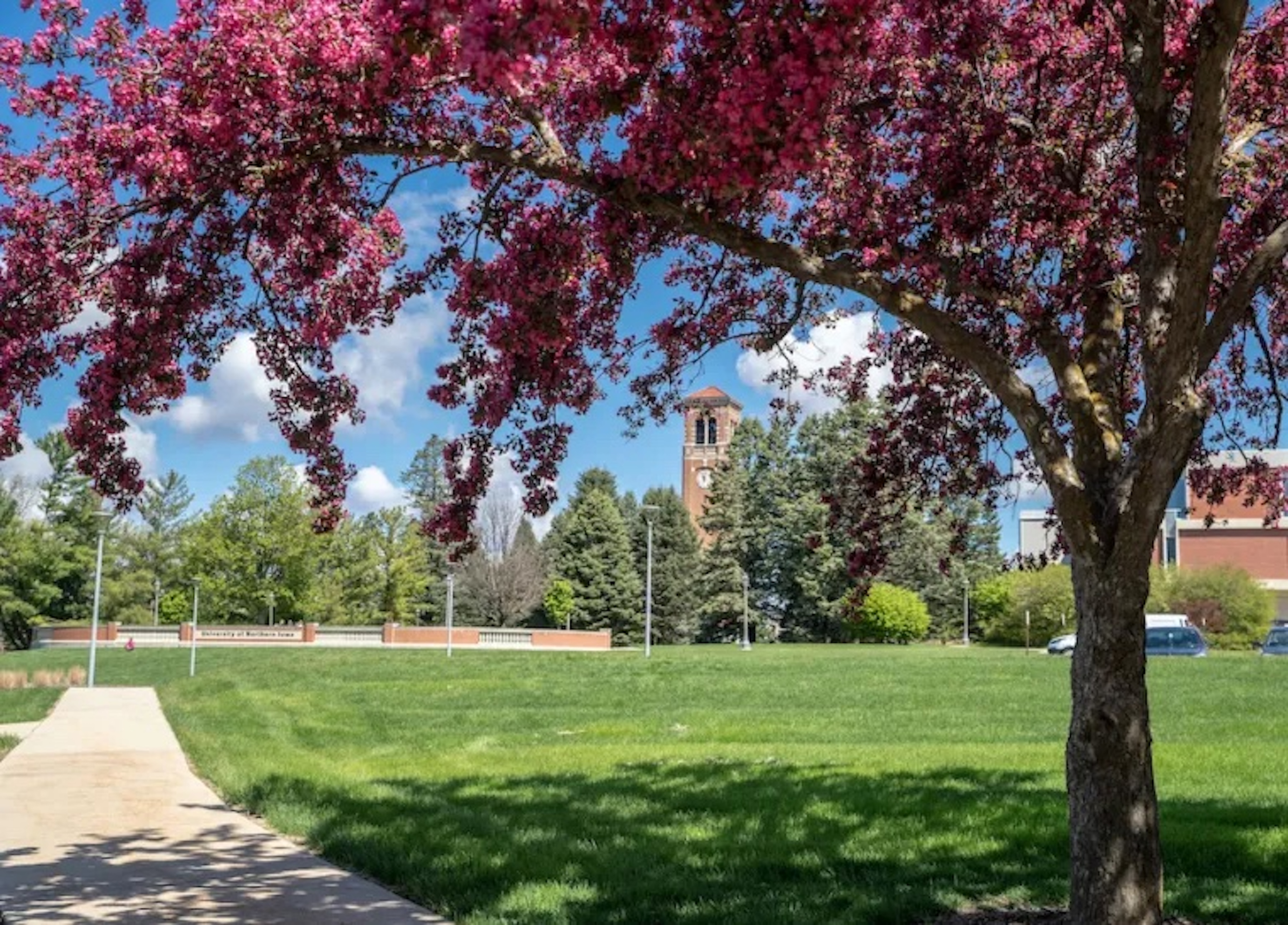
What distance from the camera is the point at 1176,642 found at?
35250mm

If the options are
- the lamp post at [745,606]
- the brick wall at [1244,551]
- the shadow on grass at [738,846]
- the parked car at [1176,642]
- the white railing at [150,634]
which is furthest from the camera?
the brick wall at [1244,551]

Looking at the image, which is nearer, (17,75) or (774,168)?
(774,168)

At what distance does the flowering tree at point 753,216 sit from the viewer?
168 inches

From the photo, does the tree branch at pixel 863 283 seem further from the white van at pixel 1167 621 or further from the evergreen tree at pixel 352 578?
the evergreen tree at pixel 352 578

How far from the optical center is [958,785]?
9.92m

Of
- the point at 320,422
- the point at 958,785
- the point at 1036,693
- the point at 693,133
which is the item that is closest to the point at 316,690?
the point at 1036,693

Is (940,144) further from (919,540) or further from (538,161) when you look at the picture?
(919,540)

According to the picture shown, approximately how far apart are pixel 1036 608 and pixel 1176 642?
24146 mm

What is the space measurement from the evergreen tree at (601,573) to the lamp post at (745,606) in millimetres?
6468

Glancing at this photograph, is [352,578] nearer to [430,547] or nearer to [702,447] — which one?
[430,547]

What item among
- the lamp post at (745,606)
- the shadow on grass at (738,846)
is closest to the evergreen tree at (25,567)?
the lamp post at (745,606)

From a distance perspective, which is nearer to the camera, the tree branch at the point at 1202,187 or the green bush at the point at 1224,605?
the tree branch at the point at 1202,187

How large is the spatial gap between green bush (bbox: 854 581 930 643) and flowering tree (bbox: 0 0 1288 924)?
57.5 meters

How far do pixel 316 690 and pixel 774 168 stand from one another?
2072cm
